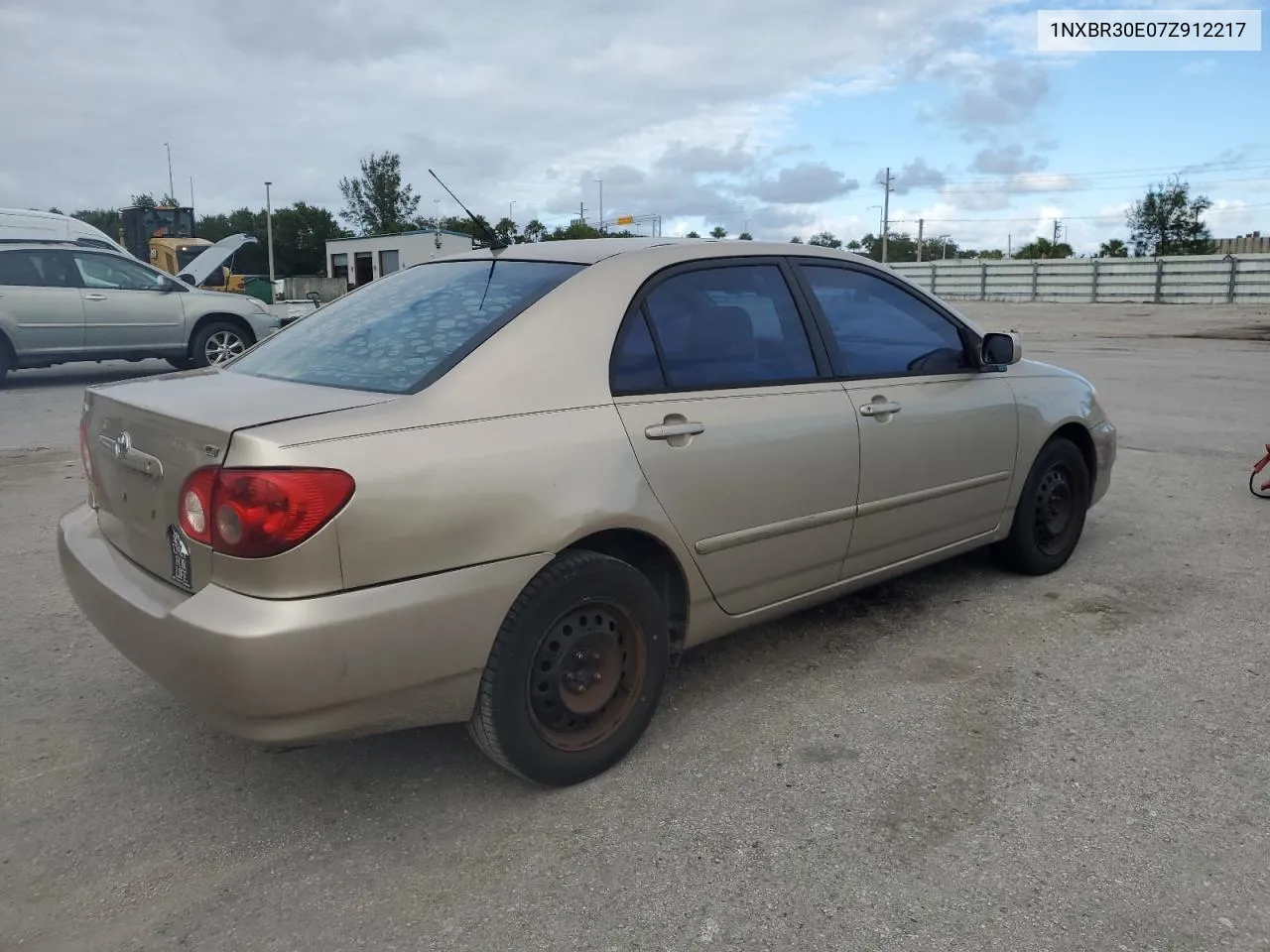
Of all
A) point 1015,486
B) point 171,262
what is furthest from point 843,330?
point 171,262

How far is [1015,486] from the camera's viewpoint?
435 centimetres

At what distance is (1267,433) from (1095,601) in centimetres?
516

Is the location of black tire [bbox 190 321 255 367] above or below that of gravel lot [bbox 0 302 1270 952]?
above

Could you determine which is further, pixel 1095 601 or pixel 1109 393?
pixel 1109 393

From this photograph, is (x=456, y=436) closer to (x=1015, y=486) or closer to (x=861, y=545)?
(x=861, y=545)

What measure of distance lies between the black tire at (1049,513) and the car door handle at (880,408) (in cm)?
109

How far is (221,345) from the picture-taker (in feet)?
41.5

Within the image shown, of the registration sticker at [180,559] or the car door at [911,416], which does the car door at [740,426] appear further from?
the registration sticker at [180,559]

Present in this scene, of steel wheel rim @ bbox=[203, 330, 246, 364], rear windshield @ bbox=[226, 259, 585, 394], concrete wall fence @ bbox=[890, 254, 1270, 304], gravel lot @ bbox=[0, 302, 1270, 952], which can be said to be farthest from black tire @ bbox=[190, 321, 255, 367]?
concrete wall fence @ bbox=[890, 254, 1270, 304]

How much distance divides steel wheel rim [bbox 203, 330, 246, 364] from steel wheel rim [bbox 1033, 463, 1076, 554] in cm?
1050

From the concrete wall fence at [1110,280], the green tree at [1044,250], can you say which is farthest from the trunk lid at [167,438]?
the green tree at [1044,250]

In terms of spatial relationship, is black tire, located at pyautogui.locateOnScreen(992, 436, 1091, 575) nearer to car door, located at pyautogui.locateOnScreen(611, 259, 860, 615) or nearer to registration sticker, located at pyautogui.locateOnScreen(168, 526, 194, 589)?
car door, located at pyautogui.locateOnScreen(611, 259, 860, 615)

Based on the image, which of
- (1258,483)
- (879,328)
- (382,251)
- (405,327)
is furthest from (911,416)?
(382,251)

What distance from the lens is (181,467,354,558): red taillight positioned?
2303 millimetres
